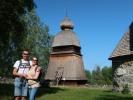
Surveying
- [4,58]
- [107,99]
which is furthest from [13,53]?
[107,99]

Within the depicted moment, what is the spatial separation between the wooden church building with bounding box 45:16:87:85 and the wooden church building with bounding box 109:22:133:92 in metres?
25.1

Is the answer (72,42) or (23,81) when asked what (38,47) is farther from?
(23,81)

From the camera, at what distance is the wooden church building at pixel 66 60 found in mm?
55312

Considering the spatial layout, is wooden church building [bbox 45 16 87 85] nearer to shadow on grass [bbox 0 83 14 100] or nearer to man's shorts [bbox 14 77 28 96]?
shadow on grass [bbox 0 83 14 100]

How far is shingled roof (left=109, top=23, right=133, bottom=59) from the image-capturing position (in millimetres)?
28592

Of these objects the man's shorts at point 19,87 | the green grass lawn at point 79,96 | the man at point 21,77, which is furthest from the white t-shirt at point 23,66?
the green grass lawn at point 79,96

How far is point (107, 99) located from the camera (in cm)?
1978

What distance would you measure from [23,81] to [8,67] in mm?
44930

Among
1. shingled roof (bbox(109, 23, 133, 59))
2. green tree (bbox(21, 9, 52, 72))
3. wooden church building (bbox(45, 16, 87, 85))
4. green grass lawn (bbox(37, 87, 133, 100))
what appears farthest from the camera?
green tree (bbox(21, 9, 52, 72))

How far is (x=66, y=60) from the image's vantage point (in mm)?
57406

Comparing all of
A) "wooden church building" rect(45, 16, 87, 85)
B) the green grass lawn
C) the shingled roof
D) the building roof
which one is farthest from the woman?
the building roof

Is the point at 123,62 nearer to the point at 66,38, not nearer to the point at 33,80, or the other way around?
the point at 33,80

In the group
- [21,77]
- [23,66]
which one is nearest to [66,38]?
[23,66]

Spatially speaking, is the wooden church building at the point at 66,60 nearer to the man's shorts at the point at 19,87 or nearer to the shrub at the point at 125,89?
the shrub at the point at 125,89
